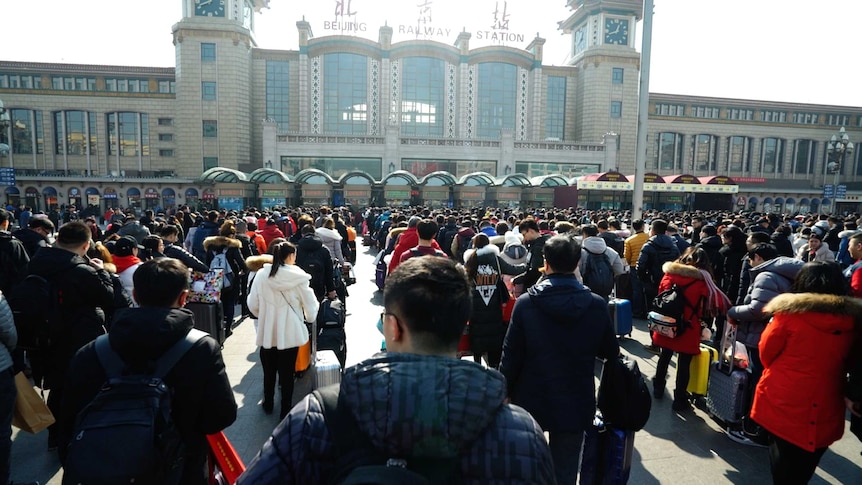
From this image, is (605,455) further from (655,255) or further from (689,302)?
(655,255)

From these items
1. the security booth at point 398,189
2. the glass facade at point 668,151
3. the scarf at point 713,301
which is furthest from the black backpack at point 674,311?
the glass facade at point 668,151

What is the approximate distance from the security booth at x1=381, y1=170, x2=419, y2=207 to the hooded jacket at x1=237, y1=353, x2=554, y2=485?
97.9 ft

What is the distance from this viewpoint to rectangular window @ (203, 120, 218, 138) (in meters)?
45.5

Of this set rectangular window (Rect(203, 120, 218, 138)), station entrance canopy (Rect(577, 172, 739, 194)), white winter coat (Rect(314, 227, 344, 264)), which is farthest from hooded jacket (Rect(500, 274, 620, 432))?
rectangular window (Rect(203, 120, 218, 138))

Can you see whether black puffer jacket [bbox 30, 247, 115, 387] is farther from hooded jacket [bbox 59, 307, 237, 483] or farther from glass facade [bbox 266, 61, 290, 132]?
glass facade [bbox 266, 61, 290, 132]

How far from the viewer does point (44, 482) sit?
3.65m

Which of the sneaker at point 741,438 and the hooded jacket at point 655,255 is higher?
the hooded jacket at point 655,255

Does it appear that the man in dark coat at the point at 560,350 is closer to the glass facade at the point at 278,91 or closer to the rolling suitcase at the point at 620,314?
the rolling suitcase at the point at 620,314

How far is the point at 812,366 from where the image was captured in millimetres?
3012

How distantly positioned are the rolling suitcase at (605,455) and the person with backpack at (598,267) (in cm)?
340

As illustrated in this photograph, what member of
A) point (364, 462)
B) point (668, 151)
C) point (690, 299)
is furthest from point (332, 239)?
point (668, 151)

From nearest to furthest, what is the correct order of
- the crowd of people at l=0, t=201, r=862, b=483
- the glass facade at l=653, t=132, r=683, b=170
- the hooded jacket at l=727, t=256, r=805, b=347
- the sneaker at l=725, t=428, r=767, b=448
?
the crowd of people at l=0, t=201, r=862, b=483 → the hooded jacket at l=727, t=256, r=805, b=347 → the sneaker at l=725, t=428, r=767, b=448 → the glass facade at l=653, t=132, r=683, b=170

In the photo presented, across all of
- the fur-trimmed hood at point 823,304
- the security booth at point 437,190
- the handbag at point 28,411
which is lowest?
the handbag at point 28,411

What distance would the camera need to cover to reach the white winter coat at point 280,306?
464 centimetres
